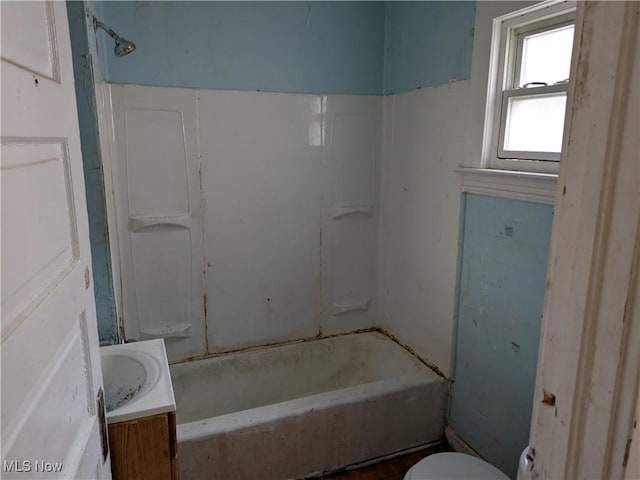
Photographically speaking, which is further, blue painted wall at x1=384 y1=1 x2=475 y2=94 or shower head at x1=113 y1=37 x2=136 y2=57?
blue painted wall at x1=384 y1=1 x2=475 y2=94

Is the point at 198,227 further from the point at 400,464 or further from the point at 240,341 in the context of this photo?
the point at 400,464

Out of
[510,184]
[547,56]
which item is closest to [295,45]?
[547,56]

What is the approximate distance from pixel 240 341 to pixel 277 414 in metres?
0.70

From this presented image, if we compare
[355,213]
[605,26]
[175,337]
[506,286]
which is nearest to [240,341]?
[175,337]

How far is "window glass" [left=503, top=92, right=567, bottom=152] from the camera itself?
1642 mm

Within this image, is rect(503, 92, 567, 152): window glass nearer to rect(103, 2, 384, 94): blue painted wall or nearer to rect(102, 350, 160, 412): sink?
rect(103, 2, 384, 94): blue painted wall

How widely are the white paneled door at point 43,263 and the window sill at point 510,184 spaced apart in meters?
1.43

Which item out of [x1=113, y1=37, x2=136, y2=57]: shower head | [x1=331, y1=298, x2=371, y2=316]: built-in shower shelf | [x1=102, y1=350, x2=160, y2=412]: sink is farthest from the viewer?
[x1=331, y1=298, x2=371, y2=316]: built-in shower shelf

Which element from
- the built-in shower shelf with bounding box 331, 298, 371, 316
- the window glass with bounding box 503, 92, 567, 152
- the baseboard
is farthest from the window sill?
the baseboard

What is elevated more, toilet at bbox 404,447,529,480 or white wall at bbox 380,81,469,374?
white wall at bbox 380,81,469,374

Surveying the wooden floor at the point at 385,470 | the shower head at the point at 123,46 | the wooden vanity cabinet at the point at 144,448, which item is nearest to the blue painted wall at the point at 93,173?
the shower head at the point at 123,46

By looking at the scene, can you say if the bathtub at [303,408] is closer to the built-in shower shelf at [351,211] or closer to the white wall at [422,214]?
the white wall at [422,214]

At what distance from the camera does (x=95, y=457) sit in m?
0.89

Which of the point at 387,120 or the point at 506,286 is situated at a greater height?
the point at 387,120
